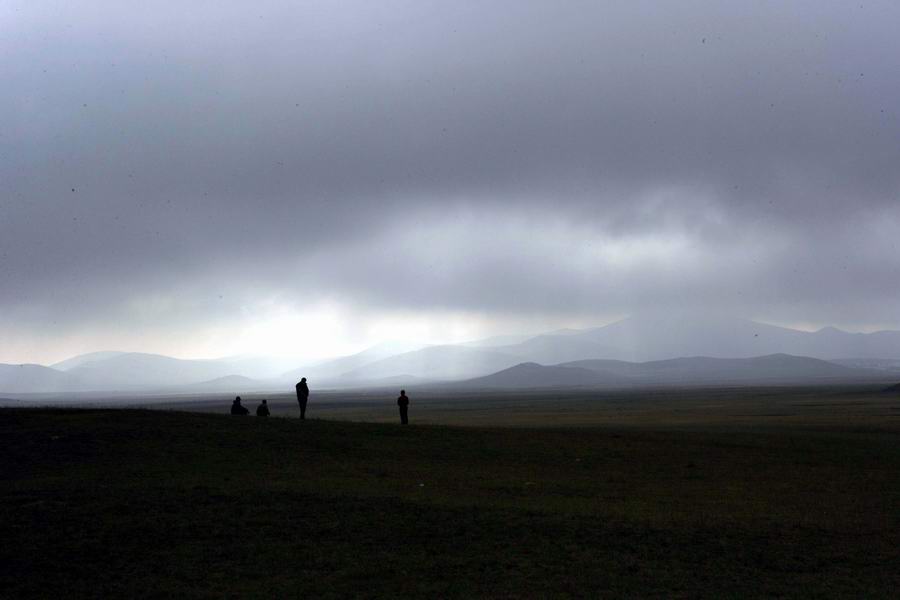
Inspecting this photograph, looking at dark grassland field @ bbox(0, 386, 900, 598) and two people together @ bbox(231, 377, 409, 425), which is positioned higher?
two people together @ bbox(231, 377, 409, 425)

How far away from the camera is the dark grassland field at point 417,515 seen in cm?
1112

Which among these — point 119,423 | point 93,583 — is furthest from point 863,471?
point 119,423

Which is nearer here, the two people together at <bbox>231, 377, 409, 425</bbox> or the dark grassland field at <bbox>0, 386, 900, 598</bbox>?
the dark grassland field at <bbox>0, 386, 900, 598</bbox>

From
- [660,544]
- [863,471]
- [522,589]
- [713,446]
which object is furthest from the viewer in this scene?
[713,446]

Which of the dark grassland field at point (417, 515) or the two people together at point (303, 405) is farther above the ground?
the two people together at point (303, 405)

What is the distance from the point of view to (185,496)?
16.3 m

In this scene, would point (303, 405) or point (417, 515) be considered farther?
point (303, 405)

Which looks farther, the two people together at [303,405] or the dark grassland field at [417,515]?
the two people together at [303,405]

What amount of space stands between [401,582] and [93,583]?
4.31m

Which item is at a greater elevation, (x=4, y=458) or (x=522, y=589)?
(x=4, y=458)

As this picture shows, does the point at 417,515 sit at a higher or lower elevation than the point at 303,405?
lower

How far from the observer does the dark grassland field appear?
1112cm

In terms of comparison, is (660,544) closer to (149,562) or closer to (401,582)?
(401,582)

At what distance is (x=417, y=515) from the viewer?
1510cm
